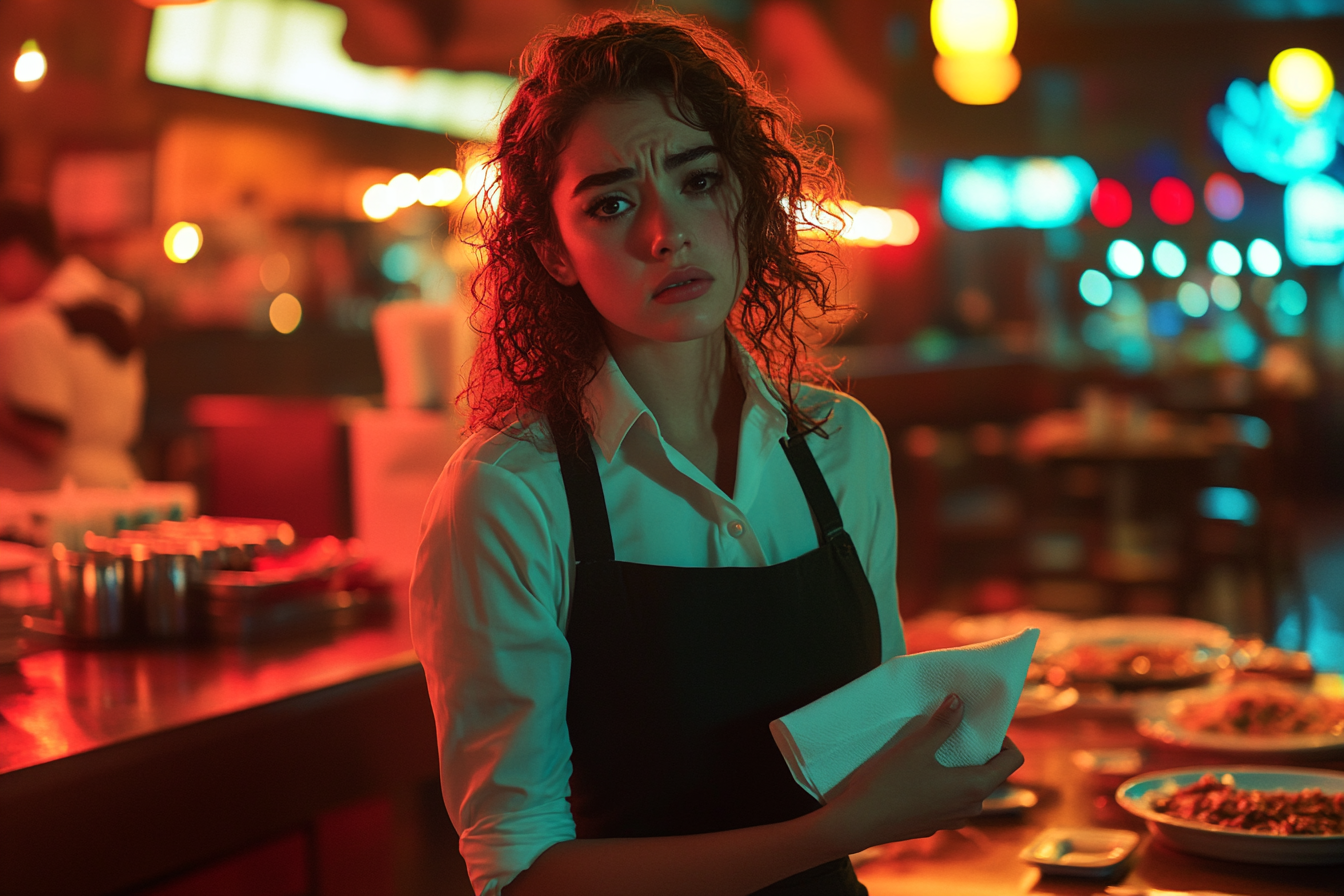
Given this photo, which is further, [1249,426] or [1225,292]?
[1225,292]

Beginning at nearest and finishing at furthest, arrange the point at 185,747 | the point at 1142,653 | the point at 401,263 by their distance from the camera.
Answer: the point at 185,747
the point at 1142,653
the point at 401,263

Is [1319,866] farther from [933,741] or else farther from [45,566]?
[45,566]

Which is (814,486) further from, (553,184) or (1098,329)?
(1098,329)

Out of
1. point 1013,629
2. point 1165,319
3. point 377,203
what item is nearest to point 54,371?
point 1013,629

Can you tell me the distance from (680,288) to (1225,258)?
1140cm

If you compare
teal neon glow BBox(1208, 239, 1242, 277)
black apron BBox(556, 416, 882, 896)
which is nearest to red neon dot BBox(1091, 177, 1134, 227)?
teal neon glow BBox(1208, 239, 1242, 277)

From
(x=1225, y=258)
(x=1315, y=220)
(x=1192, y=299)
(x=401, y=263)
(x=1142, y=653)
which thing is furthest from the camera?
(x=1192, y=299)

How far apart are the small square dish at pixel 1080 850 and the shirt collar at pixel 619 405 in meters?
0.53

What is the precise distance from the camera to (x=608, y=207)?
4.08 feet

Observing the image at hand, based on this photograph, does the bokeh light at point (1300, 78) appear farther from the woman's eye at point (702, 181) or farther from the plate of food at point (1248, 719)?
the woman's eye at point (702, 181)

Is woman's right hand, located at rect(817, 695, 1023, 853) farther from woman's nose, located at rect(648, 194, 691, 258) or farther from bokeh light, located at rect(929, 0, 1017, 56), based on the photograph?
bokeh light, located at rect(929, 0, 1017, 56)

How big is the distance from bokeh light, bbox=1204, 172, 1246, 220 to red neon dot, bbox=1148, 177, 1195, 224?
0.15 metres

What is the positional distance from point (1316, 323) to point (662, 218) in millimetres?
10999

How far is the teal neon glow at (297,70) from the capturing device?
16.5 feet
